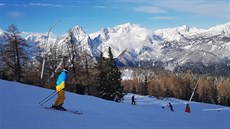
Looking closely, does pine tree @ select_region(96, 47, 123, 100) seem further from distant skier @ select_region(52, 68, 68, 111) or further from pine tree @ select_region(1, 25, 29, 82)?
distant skier @ select_region(52, 68, 68, 111)

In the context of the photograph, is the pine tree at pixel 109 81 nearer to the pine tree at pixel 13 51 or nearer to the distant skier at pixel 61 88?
the pine tree at pixel 13 51

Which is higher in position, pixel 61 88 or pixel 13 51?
pixel 13 51

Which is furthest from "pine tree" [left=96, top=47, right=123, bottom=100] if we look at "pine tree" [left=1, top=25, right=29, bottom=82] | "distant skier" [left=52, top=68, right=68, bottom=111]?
"distant skier" [left=52, top=68, right=68, bottom=111]

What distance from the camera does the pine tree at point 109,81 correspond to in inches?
2082

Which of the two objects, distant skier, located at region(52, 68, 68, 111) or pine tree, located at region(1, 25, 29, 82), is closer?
distant skier, located at region(52, 68, 68, 111)

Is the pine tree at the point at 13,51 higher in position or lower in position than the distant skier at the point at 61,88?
higher

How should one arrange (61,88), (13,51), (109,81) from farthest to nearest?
(109,81) → (13,51) → (61,88)

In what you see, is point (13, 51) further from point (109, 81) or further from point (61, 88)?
point (61, 88)

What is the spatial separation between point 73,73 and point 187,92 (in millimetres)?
82586

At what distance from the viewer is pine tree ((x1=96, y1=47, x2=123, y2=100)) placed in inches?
2082

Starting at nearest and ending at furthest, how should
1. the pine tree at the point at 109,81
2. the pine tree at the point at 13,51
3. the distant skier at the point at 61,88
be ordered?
the distant skier at the point at 61,88
the pine tree at the point at 13,51
the pine tree at the point at 109,81

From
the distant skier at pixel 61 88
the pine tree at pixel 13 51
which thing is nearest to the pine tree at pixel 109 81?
the pine tree at pixel 13 51

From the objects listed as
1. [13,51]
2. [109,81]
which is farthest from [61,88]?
[109,81]

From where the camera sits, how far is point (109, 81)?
53.0m
